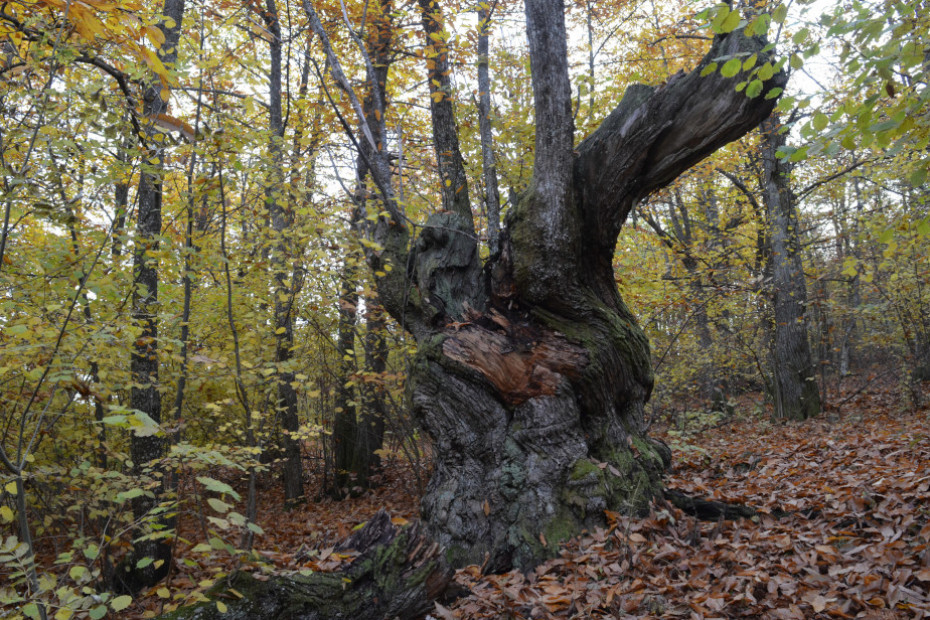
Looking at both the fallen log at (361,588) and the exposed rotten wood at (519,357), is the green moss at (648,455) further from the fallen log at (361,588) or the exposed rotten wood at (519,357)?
the fallen log at (361,588)

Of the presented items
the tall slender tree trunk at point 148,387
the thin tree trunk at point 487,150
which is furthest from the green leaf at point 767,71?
the tall slender tree trunk at point 148,387

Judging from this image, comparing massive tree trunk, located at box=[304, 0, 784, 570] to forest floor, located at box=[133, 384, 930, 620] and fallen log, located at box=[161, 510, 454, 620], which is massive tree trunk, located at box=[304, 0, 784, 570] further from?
fallen log, located at box=[161, 510, 454, 620]

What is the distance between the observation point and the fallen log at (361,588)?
280 centimetres

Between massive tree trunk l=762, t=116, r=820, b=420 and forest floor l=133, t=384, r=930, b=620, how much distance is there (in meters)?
3.95

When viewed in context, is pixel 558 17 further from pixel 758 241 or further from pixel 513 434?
pixel 758 241

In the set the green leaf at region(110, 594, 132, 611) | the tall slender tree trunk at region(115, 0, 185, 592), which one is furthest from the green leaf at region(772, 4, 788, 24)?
the tall slender tree trunk at region(115, 0, 185, 592)

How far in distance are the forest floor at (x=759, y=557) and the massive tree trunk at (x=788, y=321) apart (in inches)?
156

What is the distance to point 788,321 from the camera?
9648 mm

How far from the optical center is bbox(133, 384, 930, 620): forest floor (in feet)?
9.57

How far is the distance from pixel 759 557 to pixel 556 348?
214 centimetres

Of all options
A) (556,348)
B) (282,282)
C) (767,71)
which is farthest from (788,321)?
(282,282)

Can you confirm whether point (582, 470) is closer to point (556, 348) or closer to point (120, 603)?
point (556, 348)

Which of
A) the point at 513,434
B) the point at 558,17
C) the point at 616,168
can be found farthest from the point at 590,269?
the point at 558,17

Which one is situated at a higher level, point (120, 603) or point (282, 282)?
point (282, 282)
